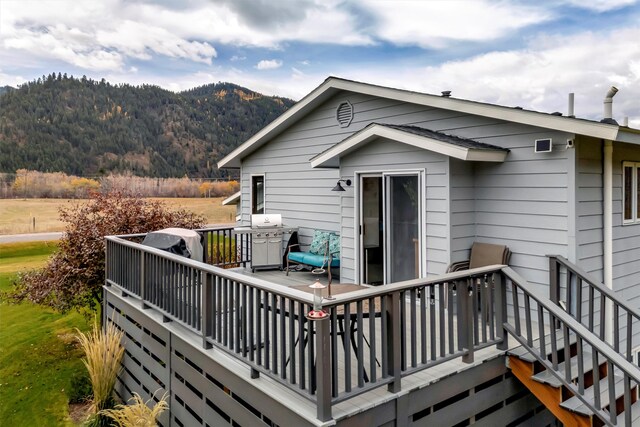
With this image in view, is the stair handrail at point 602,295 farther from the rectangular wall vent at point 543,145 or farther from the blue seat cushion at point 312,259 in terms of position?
the blue seat cushion at point 312,259

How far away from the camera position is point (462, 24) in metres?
10.5

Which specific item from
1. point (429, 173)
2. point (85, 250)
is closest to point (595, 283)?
point (429, 173)

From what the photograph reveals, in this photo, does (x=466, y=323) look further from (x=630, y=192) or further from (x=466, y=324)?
(x=630, y=192)

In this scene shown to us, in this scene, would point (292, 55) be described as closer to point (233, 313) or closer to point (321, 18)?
point (321, 18)

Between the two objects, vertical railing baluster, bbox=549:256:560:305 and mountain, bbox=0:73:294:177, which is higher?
mountain, bbox=0:73:294:177

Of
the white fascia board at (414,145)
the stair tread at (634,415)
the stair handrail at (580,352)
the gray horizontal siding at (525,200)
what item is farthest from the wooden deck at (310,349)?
the white fascia board at (414,145)

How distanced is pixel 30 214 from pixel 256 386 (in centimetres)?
2354

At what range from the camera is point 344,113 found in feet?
25.5

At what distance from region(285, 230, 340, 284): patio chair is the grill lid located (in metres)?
0.57

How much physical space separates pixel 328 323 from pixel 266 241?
5.68 meters

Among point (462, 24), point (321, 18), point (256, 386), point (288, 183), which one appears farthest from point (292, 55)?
point (256, 386)

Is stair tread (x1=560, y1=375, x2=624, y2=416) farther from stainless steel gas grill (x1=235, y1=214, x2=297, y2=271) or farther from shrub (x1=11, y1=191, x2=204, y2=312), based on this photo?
shrub (x1=11, y1=191, x2=204, y2=312)

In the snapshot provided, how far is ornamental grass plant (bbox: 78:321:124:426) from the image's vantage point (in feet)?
18.5

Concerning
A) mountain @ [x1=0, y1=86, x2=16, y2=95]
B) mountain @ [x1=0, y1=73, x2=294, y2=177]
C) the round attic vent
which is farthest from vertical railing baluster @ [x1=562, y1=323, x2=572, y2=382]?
mountain @ [x1=0, y1=86, x2=16, y2=95]
